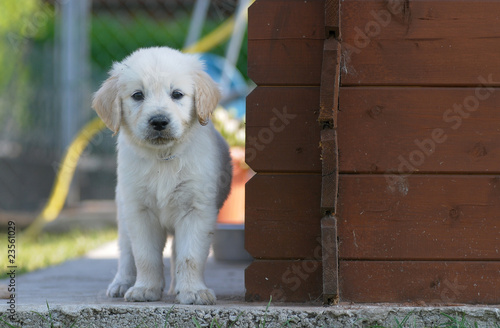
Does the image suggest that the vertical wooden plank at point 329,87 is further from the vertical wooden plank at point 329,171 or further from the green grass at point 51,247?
the green grass at point 51,247

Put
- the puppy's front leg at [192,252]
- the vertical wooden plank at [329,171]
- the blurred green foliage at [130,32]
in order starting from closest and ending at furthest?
the vertical wooden plank at [329,171] → the puppy's front leg at [192,252] → the blurred green foliage at [130,32]

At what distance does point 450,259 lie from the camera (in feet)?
8.74

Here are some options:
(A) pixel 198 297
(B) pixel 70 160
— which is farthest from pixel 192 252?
(B) pixel 70 160

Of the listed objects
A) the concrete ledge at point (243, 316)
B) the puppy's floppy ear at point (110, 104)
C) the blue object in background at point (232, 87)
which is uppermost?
the blue object in background at point (232, 87)

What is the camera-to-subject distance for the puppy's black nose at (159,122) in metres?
2.79

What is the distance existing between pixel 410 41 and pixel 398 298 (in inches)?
42.0

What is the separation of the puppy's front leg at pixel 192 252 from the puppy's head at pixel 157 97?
373 mm

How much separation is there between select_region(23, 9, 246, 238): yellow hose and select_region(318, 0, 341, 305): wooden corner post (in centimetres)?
412

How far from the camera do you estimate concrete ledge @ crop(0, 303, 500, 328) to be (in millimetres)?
2535

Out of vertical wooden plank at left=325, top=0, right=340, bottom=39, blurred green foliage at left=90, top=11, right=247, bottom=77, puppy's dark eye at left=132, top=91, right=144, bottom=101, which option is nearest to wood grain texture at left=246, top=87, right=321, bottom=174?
vertical wooden plank at left=325, top=0, right=340, bottom=39

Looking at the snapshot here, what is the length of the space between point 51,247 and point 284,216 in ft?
12.5

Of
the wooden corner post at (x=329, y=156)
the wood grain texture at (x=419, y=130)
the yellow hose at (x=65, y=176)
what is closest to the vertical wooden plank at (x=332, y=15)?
the wooden corner post at (x=329, y=156)

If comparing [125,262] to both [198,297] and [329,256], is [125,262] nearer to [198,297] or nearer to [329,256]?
[198,297]

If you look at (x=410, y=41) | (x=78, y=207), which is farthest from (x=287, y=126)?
(x=78, y=207)
